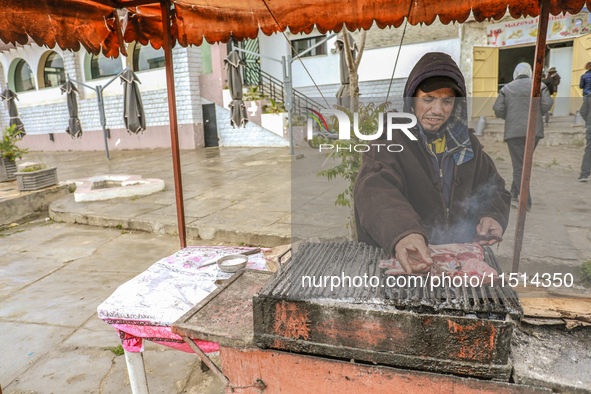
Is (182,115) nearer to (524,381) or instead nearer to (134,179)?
(134,179)

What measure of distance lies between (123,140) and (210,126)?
4.07 m

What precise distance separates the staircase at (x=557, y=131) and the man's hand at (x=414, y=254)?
427 millimetres

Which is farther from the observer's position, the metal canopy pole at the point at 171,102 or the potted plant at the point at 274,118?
the potted plant at the point at 274,118

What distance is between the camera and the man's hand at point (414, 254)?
1307 mm

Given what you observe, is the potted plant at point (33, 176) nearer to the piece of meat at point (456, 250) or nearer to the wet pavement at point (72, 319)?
the wet pavement at point (72, 319)

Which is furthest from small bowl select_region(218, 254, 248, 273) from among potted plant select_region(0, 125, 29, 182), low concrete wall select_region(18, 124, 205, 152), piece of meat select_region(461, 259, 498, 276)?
low concrete wall select_region(18, 124, 205, 152)

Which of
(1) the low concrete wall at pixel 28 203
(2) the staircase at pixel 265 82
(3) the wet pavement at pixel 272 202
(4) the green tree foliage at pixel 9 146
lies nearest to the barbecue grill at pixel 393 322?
(3) the wet pavement at pixel 272 202

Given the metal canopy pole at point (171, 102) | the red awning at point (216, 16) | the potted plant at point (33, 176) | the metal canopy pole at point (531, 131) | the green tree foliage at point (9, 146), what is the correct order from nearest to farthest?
the metal canopy pole at point (531, 131) → the red awning at point (216, 16) → the metal canopy pole at point (171, 102) → the potted plant at point (33, 176) → the green tree foliage at point (9, 146)

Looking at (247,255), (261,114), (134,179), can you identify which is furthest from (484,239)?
(261,114)

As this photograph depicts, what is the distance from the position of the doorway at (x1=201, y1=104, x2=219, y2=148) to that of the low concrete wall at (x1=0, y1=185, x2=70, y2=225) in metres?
7.32

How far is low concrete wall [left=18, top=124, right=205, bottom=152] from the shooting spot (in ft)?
47.1

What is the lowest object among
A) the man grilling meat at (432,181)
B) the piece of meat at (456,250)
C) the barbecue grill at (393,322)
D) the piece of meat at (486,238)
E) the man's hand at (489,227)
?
the barbecue grill at (393,322)

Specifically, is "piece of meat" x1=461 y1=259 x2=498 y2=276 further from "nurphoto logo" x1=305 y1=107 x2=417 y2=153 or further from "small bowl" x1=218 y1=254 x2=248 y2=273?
"small bowl" x1=218 y1=254 x2=248 y2=273

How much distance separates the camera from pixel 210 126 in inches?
574
